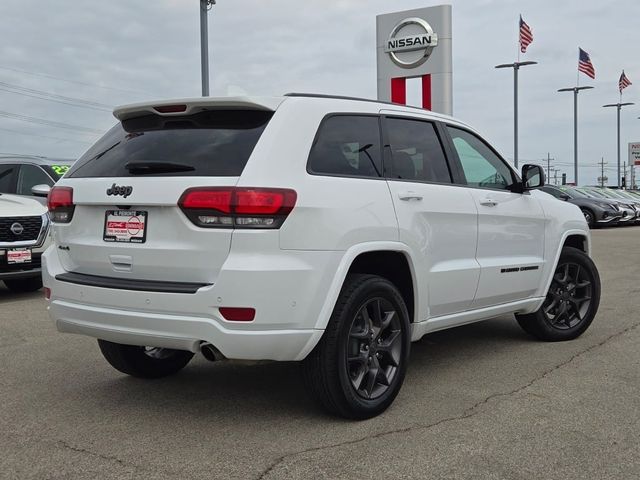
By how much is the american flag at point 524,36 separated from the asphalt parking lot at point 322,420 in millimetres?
27886

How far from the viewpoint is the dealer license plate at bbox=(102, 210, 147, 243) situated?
12.0ft

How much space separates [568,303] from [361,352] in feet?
9.05

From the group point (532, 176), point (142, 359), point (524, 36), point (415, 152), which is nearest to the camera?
point (415, 152)

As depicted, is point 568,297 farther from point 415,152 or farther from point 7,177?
point 7,177

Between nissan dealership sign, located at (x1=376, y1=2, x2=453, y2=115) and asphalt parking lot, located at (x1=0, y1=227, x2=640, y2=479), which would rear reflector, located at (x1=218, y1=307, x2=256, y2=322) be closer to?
asphalt parking lot, located at (x1=0, y1=227, x2=640, y2=479)

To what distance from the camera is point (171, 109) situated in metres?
3.89

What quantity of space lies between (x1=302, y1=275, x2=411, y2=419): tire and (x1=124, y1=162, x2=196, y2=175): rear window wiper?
105 centimetres

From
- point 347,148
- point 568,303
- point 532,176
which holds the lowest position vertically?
point 568,303

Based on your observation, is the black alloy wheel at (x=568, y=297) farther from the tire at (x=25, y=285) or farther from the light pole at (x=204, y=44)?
the light pole at (x=204, y=44)

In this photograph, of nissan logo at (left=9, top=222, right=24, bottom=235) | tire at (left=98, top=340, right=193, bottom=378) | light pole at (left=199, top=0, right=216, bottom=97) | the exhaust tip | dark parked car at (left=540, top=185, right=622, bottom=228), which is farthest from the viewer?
dark parked car at (left=540, top=185, right=622, bottom=228)

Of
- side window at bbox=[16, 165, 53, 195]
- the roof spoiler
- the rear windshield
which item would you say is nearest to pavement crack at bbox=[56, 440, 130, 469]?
the rear windshield

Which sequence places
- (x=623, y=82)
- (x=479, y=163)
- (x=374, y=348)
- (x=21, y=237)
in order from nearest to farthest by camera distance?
(x=374, y=348), (x=479, y=163), (x=21, y=237), (x=623, y=82)

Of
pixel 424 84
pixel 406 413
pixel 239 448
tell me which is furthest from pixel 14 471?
pixel 424 84

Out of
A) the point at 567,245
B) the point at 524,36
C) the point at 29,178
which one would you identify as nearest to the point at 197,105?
the point at 567,245
